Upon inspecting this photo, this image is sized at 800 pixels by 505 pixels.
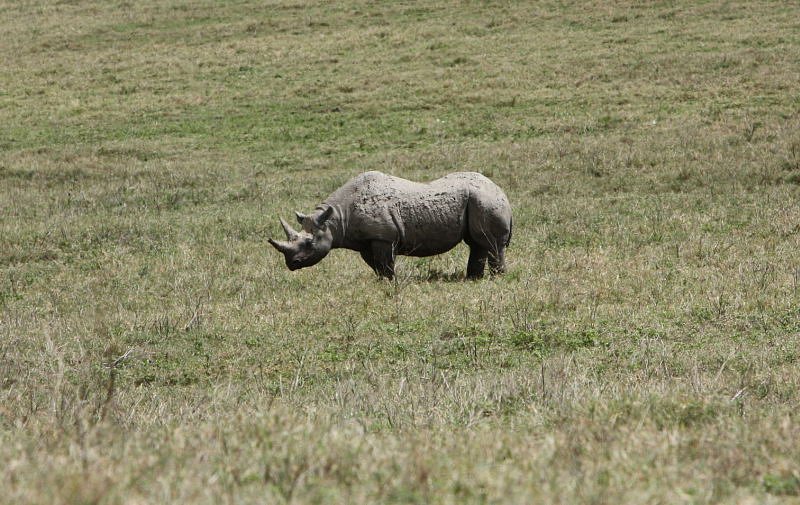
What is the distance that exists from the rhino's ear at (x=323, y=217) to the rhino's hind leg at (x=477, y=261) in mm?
1954

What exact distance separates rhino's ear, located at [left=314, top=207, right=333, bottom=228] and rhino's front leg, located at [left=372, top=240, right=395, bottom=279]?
679 mm

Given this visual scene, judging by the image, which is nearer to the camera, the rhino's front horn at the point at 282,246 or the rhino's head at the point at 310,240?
the rhino's front horn at the point at 282,246

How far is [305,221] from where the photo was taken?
12.0 meters

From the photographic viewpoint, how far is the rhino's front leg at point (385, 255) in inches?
474

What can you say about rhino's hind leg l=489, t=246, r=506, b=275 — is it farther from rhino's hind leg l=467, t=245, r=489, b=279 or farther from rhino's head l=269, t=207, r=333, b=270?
rhino's head l=269, t=207, r=333, b=270

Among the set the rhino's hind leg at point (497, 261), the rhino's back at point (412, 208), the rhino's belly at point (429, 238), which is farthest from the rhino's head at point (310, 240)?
the rhino's hind leg at point (497, 261)

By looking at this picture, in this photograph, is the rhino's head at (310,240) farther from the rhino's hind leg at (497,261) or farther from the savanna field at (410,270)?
the rhino's hind leg at (497,261)

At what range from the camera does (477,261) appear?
12422mm

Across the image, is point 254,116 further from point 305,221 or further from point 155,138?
point 305,221

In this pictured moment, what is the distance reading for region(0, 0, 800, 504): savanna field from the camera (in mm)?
4059

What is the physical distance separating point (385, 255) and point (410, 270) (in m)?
1.03

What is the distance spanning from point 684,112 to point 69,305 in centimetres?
1711

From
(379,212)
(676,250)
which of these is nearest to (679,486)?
(379,212)

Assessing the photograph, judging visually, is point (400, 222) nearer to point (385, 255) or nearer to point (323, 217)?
point (385, 255)
